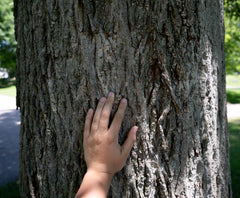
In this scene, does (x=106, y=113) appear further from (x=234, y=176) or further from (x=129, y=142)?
(x=234, y=176)

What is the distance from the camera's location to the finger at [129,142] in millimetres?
1555

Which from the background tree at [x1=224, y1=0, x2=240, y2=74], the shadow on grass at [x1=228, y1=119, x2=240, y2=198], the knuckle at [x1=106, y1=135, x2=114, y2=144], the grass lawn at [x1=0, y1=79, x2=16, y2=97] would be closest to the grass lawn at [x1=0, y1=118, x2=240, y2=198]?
the shadow on grass at [x1=228, y1=119, x2=240, y2=198]

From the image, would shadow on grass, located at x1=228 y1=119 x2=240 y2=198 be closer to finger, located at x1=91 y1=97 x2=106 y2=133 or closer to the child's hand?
the child's hand

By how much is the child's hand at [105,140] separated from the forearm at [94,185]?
3 centimetres

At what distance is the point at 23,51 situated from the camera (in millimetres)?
1774

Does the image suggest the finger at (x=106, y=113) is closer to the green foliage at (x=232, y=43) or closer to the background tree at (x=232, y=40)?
the background tree at (x=232, y=40)

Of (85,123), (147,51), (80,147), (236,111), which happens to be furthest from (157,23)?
(236,111)

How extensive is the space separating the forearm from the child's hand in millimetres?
30

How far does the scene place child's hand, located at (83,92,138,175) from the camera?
1518 millimetres

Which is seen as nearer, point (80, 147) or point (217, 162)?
point (80, 147)

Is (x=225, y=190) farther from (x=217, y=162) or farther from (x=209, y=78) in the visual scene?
(x=209, y=78)

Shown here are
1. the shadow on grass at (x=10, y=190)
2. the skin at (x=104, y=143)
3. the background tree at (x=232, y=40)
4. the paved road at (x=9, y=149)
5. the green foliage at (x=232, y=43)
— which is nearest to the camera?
the skin at (x=104, y=143)

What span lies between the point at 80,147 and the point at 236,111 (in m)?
11.3

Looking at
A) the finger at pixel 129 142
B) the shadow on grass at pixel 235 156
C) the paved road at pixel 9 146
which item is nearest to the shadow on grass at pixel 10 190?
the paved road at pixel 9 146
